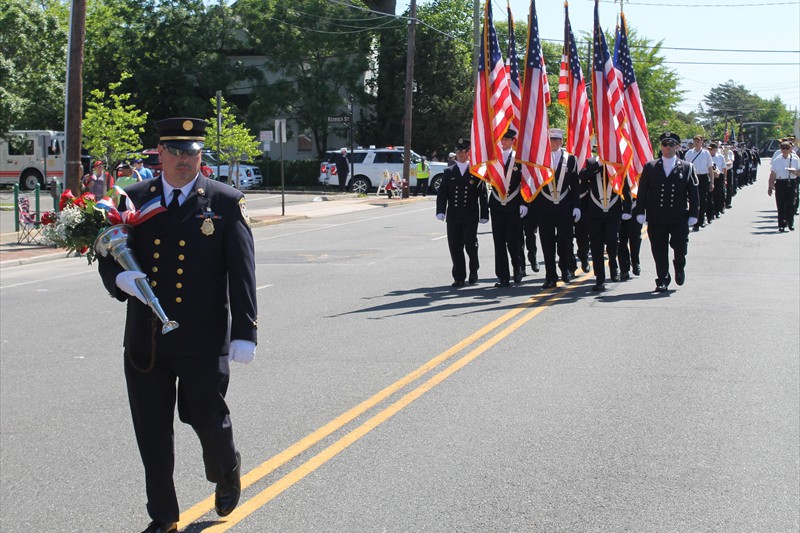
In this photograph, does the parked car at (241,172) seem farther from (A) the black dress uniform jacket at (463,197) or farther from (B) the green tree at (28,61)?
(A) the black dress uniform jacket at (463,197)

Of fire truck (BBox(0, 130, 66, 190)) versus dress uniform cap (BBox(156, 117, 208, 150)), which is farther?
fire truck (BBox(0, 130, 66, 190))

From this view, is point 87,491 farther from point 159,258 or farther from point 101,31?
point 101,31

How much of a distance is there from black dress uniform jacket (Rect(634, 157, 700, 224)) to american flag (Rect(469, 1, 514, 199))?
6.19 ft

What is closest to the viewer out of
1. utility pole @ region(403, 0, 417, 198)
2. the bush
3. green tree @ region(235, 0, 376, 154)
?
utility pole @ region(403, 0, 417, 198)

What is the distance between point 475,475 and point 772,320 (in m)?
6.45

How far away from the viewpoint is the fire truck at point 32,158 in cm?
4422

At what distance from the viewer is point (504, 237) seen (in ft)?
45.7

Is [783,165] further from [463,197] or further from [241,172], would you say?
[241,172]

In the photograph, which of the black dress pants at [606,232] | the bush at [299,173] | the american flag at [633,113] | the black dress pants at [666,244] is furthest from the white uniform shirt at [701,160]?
the bush at [299,173]

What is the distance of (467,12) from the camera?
213 feet

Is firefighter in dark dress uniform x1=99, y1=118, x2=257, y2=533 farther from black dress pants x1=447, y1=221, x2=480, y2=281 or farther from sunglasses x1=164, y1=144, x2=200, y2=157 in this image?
black dress pants x1=447, y1=221, x2=480, y2=281

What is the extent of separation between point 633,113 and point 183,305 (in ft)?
39.8

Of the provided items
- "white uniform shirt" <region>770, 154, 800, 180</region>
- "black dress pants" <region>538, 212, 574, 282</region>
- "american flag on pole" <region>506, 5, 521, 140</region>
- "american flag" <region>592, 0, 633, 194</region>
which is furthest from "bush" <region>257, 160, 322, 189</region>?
"black dress pants" <region>538, 212, 574, 282</region>

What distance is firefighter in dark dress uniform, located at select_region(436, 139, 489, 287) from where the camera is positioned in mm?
13984
